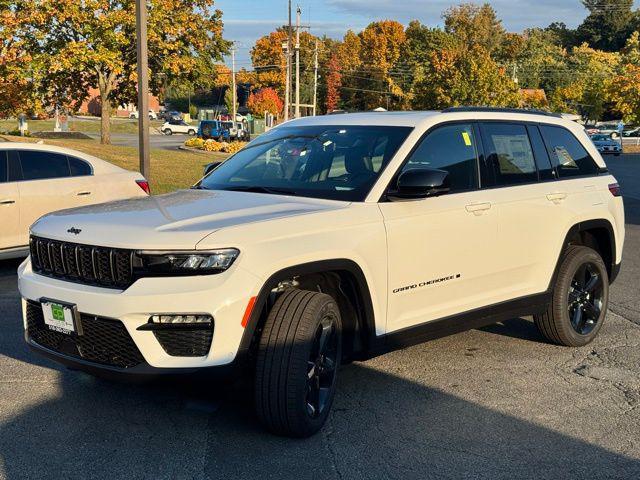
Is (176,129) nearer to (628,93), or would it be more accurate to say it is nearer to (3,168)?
(628,93)

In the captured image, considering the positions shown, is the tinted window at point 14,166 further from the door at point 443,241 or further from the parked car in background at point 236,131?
the parked car in background at point 236,131

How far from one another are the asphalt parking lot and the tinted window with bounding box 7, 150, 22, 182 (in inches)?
135

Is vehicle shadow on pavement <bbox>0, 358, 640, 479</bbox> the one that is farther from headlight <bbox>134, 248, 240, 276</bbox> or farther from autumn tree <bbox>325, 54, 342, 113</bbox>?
autumn tree <bbox>325, 54, 342, 113</bbox>

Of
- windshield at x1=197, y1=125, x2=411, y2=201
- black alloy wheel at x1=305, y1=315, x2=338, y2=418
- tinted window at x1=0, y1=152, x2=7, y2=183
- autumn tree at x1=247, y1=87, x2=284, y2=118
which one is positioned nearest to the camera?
black alloy wheel at x1=305, y1=315, x2=338, y2=418

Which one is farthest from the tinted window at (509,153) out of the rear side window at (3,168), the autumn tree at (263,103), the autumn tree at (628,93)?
the autumn tree at (263,103)

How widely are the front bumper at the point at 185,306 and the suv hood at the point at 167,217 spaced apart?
0.68 feet

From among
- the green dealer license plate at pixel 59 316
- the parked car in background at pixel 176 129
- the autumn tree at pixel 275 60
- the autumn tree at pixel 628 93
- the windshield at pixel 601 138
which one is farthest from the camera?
the autumn tree at pixel 275 60

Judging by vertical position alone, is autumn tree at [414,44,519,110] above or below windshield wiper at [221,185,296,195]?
above

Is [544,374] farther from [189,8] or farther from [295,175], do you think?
[189,8]

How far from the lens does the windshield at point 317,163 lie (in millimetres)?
4969

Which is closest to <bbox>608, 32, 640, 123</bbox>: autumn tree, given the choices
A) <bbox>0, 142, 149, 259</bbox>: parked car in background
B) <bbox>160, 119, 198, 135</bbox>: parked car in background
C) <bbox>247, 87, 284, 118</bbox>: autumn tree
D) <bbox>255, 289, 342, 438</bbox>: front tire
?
<bbox>247, 87, 284, 118</bbox>: autumn tree

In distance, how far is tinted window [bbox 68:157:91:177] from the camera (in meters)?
9.65

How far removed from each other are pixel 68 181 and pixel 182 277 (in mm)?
6171

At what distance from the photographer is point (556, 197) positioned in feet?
19.6
